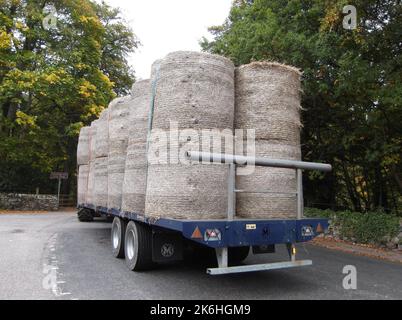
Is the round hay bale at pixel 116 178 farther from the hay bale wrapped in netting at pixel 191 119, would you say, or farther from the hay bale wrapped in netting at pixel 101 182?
the hay bale wrapped in netting at pixel 191 119

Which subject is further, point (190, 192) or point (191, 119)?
point (191, 119)

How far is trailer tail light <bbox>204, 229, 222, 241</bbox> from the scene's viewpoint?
523 centimetres

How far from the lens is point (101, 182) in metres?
10.2

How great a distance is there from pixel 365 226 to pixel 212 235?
7705mm

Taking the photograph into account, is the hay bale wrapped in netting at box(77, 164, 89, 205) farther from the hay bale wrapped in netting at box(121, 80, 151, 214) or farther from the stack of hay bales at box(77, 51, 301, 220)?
the stack of hay bales at box(77, 51, 301, 220)

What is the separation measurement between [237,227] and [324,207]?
1073 cm

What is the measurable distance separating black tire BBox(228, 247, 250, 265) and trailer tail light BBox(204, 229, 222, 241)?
7.53ft

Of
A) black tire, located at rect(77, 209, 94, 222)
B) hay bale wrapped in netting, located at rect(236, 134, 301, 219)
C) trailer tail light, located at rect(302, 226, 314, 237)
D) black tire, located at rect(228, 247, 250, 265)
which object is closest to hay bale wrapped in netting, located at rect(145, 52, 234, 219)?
hay bale wrapped in netting, located at rect(236, 134, 301, 219)

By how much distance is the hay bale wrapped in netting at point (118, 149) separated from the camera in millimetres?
8539

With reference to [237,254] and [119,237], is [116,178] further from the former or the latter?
[237,254]

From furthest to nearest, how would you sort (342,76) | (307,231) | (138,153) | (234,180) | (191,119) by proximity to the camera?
(342,76)
(138,153)
(307,231)
(191,119)
(234,180)


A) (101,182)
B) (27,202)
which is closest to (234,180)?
(101,182)

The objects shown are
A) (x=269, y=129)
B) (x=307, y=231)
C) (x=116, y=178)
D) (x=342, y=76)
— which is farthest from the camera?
(x=342, y=76)
